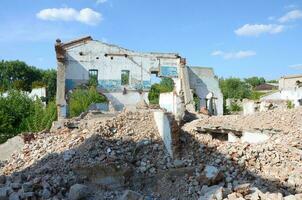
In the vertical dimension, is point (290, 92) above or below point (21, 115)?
above

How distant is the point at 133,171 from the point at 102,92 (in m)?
15.7

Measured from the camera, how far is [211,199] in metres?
7.11

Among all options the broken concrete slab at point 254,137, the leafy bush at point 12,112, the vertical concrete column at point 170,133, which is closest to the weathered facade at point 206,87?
the leafy bush at point 12,112

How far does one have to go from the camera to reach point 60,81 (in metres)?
24.2

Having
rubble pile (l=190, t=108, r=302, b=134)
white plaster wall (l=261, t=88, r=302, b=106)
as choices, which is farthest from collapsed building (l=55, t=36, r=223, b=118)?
rubble pile (l=190, t=108, r=302, b=134)

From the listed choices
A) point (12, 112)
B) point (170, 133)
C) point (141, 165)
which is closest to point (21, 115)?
point (12, 112)

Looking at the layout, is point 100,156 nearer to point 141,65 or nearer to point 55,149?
point 55,149

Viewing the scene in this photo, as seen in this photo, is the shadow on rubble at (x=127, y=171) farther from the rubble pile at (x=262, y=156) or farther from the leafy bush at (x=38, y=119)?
the leafy bush at (x=38, y=119)

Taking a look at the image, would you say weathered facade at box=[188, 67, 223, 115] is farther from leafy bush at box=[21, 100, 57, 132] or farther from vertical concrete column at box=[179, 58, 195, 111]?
leafy bush at box=[21, 100, 57, 132]

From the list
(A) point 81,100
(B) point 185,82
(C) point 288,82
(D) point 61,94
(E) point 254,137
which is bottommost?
(E) point 254,137

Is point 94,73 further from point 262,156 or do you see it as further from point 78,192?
point 78,192

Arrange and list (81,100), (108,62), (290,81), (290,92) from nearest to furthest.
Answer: (81,100)
(108,62)
(290,92)
(290,81)

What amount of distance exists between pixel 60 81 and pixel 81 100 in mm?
1762

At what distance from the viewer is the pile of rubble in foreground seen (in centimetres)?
902
